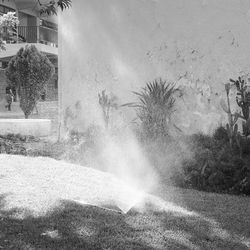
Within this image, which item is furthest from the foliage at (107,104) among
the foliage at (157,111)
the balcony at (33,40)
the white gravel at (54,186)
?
the balcony at (33,40)

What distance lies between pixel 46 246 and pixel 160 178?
9.59 feet

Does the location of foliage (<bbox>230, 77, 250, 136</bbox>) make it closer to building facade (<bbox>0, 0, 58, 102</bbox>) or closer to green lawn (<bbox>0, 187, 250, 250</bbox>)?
green lawn (<bbox>0, 187, 250, 250</bbox>)

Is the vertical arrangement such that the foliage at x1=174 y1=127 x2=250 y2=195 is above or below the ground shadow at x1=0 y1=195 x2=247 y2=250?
above

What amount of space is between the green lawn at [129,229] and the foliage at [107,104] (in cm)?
354

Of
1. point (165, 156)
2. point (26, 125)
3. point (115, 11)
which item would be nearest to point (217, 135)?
point (165, 156)

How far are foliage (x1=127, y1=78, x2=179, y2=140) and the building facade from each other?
Result: 18.9m

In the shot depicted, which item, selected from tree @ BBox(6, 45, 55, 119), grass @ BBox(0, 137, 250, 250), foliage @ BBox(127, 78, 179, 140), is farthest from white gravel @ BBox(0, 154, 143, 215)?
tree @ BBox(6, 45, 55, 119)

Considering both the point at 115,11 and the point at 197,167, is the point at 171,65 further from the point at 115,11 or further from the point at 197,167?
the point at 197,167

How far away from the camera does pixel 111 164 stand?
724cm

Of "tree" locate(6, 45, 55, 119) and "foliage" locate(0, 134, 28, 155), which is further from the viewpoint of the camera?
"tree" locate(6, 45, 55, 119)

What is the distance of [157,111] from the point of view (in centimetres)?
770

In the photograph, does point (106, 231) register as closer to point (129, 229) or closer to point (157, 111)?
point (129, 229)

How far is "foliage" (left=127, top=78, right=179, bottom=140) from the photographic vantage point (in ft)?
→ 25.2

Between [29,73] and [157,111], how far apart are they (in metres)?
10.8
